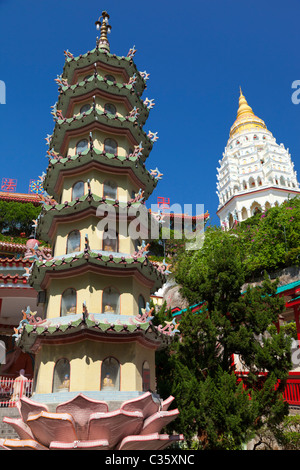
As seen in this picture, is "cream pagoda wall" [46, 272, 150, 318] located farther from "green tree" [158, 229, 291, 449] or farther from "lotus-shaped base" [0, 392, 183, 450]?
"lotus-shaped base" [0, 392, 183, 450]

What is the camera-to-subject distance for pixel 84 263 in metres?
11.2

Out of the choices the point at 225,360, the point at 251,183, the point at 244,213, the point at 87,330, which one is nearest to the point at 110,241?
the point at 87,330

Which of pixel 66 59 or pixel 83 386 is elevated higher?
pixel 66 59

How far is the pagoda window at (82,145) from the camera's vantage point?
46.1 ft

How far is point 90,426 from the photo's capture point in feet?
29.7

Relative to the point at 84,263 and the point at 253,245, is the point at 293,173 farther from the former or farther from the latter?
the point at 84,263

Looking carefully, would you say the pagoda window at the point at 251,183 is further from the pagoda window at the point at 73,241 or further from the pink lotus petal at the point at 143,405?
the pink lotus petal at the point at 143,405

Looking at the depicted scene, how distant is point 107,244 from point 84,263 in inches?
55.3

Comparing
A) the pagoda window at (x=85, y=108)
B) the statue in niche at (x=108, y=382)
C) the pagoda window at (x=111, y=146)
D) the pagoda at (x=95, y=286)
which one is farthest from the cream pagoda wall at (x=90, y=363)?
the pagoda window at (x=85, y=108)

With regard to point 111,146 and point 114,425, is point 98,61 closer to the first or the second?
point 111,146

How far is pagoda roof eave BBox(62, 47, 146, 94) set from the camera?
1513 cm

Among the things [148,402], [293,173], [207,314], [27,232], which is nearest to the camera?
[148,402]

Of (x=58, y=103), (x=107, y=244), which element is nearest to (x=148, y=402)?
(x=107, y=244)

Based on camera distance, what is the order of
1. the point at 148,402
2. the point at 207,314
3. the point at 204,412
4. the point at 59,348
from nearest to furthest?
1. the point at 148,402
2. the point at 59,348
3. the point at 204,412
4. the point at 207,314
